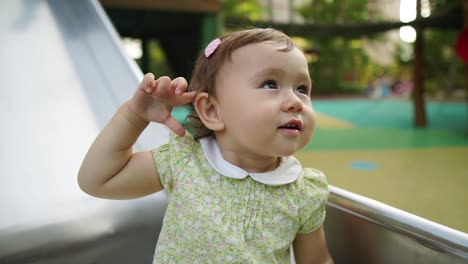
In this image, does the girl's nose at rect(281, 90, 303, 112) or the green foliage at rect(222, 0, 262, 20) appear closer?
the girl's nose at rect(281, 90, 303, 112)

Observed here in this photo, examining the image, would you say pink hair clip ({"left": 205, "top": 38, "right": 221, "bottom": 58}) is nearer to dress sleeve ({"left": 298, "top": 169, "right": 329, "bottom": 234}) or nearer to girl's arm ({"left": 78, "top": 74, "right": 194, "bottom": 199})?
girl's arm ({"left": 78, "top": 74, "right": 194, "bottom": 199})

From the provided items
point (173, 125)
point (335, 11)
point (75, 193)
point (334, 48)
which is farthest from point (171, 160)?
point (335, 11)

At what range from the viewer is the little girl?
66 cm

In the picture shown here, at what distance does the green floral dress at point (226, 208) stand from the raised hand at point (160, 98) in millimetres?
71

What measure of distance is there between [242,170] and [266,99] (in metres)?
0.14

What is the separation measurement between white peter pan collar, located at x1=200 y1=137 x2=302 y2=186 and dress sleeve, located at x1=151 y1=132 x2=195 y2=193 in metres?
0.04

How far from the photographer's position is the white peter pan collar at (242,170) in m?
0.71

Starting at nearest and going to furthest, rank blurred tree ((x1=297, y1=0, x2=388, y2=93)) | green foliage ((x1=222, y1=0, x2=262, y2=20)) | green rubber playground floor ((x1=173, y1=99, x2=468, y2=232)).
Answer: green rubber playground floor ((x1=173, y1=99, x2=468, y2=232)), green foliage ((x1=222, y1=0, x2=262, y2=20)), blurred tree ((x1=297, y1=0, x2=388, y2=93))

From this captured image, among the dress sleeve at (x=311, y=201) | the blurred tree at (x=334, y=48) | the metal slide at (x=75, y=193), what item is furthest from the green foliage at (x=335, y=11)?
the dress sleeve at (x=311, y=201)

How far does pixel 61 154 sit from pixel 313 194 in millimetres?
672

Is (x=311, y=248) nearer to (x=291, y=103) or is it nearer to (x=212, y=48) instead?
(x=291, y=103)

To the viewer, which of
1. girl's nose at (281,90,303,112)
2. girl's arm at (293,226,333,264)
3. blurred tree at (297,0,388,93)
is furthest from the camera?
blurred tree at (297,0,388,93)

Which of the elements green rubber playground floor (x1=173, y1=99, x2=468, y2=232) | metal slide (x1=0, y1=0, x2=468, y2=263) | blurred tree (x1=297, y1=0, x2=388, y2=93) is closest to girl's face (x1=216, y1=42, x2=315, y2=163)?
metal slide (x1=0, y1=0, x2=468, y2=263)

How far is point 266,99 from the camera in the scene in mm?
649
